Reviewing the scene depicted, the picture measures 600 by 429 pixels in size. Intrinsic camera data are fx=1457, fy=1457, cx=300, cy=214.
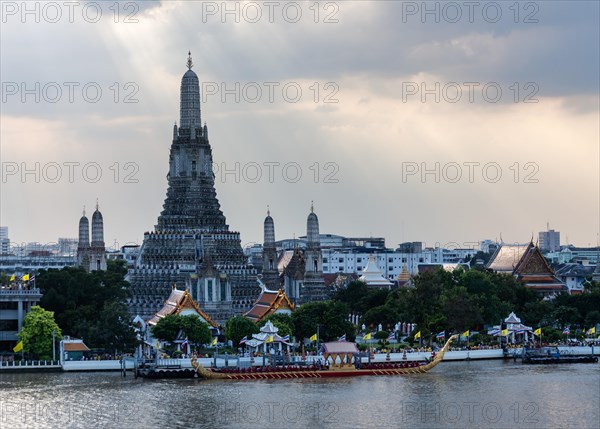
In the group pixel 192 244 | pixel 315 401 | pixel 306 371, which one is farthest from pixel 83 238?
pixel 315 401

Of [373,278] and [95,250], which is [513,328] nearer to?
[95,250]

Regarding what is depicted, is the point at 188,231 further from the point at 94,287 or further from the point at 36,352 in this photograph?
the point at 36,352

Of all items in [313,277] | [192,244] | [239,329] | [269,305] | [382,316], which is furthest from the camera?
[313,277]

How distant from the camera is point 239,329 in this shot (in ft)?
387

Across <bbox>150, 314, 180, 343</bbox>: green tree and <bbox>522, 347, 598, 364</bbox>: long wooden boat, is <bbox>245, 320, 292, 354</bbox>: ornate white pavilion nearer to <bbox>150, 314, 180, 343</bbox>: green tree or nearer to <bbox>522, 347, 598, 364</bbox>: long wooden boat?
<bbox>150, 314, 180, 343</bbox>: green tree

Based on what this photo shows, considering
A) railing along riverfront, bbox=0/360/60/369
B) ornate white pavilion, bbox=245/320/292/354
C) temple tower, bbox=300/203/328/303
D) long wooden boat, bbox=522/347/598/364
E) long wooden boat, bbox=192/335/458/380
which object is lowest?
long wooden boat, bbox=192/335/458/380

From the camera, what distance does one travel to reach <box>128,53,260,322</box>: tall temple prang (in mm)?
135375

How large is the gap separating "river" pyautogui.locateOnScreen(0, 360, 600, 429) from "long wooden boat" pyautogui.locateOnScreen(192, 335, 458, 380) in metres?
1.54

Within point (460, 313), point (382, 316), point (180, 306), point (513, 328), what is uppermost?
point (180, 306)

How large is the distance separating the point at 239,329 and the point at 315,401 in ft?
89.8

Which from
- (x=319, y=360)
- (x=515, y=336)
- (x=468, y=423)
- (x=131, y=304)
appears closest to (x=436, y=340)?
(x=515, y=336)

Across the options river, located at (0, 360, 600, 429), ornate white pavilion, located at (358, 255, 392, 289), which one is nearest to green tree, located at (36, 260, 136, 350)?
river, located at (0, 360, 600, 429)

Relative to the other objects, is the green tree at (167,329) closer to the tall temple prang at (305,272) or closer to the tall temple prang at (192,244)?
the tall temple prang at (192,244)

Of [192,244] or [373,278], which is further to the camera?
[373,278]
